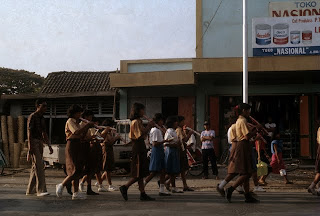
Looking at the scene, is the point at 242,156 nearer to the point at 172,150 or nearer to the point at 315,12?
the point at 172,150

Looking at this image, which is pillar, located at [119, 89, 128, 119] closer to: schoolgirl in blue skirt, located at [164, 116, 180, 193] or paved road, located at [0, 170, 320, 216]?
paved road, located at [0, 170, 320, 216]

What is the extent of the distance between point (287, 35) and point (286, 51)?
563 millimetres

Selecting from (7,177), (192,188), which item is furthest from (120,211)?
(7,177)

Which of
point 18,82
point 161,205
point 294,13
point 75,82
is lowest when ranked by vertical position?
point 161,205

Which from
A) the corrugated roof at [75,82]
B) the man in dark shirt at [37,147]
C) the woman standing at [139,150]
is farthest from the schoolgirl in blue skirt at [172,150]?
the corrugated roof at [75,82]

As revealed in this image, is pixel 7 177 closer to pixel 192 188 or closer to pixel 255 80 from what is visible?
pixel 192 188

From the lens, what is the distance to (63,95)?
19719 mm

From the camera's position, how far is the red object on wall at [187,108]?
18234mm

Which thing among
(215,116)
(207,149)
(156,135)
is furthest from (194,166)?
(156,135)

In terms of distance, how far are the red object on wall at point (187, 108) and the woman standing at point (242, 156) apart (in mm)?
9674

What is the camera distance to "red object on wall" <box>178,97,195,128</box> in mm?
18234

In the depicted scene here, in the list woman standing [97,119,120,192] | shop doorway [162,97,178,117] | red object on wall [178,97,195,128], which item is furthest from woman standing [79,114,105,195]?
shop doorway [162,97,178,117]

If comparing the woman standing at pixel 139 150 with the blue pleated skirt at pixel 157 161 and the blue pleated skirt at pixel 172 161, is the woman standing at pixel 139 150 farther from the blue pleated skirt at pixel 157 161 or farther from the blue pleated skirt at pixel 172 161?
the blue pleated skirt at pixel 172 161

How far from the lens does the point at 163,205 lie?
26.6 feet
